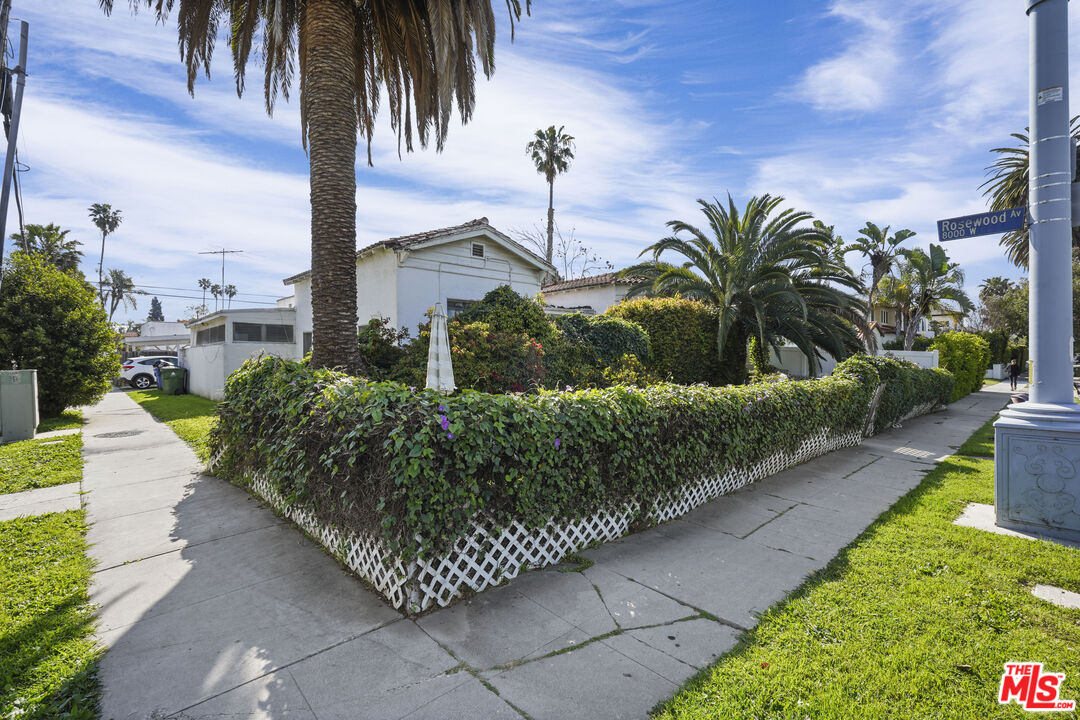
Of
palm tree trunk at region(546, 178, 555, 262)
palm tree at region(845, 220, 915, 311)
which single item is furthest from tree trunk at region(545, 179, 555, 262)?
palm tree at region(845, 220, 915, 311)

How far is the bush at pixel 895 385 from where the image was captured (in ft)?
33.7

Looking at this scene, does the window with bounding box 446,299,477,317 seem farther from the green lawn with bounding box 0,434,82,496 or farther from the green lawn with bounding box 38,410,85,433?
the green lawn with bounding box 38,410,85,433

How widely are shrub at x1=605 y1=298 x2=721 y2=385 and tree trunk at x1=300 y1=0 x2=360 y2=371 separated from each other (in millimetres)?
8208

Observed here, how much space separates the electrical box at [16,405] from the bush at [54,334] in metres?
2.45

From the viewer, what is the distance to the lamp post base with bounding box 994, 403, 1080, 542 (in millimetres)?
4535

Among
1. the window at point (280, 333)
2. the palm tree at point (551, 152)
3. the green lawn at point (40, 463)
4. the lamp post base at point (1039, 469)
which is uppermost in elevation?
the palm tree at point (551, 152)

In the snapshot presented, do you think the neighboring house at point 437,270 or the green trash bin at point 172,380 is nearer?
the neighboring house at point 437,270

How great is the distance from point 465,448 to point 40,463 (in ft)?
29.8

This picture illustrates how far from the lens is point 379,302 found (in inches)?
525

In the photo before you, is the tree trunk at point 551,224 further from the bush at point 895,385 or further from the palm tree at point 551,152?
the bush at point 895,385

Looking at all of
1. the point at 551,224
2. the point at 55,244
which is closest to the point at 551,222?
the point at 551,224

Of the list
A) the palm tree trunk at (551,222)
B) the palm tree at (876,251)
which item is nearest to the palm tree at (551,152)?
the palm tree trunk at (551,222)

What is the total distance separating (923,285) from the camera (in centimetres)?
2372

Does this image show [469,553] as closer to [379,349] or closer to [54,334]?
[379,349]
